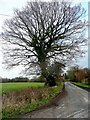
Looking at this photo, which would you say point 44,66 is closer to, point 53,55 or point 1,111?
point 53,55

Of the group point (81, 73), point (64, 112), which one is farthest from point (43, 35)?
point (81, 73)

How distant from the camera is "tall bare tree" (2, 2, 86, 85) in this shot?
945 cm

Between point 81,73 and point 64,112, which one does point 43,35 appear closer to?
point 64,112

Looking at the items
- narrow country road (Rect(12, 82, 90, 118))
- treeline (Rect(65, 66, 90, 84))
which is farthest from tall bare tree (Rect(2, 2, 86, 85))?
narrow country road (Rect(12, 82, 90, 118))

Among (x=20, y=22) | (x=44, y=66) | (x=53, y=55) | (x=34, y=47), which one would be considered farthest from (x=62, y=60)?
(x=20, y=22)

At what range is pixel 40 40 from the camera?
1001 cm

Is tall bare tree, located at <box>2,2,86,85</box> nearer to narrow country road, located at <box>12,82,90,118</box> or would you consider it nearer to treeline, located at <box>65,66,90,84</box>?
treeline, located at <box>65,66,90,84</box>

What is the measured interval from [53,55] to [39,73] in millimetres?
1884

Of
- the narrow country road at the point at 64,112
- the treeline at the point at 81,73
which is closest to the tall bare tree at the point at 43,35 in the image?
the treeline at the point at 81,73

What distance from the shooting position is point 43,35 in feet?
32.8

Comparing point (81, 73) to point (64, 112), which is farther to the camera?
point (81, 73)

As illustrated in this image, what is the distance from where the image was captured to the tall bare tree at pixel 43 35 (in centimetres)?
945

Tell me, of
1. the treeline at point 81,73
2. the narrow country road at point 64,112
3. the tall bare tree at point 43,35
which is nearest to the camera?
the narrow country road at point 64,112

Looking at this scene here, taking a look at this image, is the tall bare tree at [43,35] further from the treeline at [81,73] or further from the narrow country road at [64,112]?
the narrow country road at [64,112]
